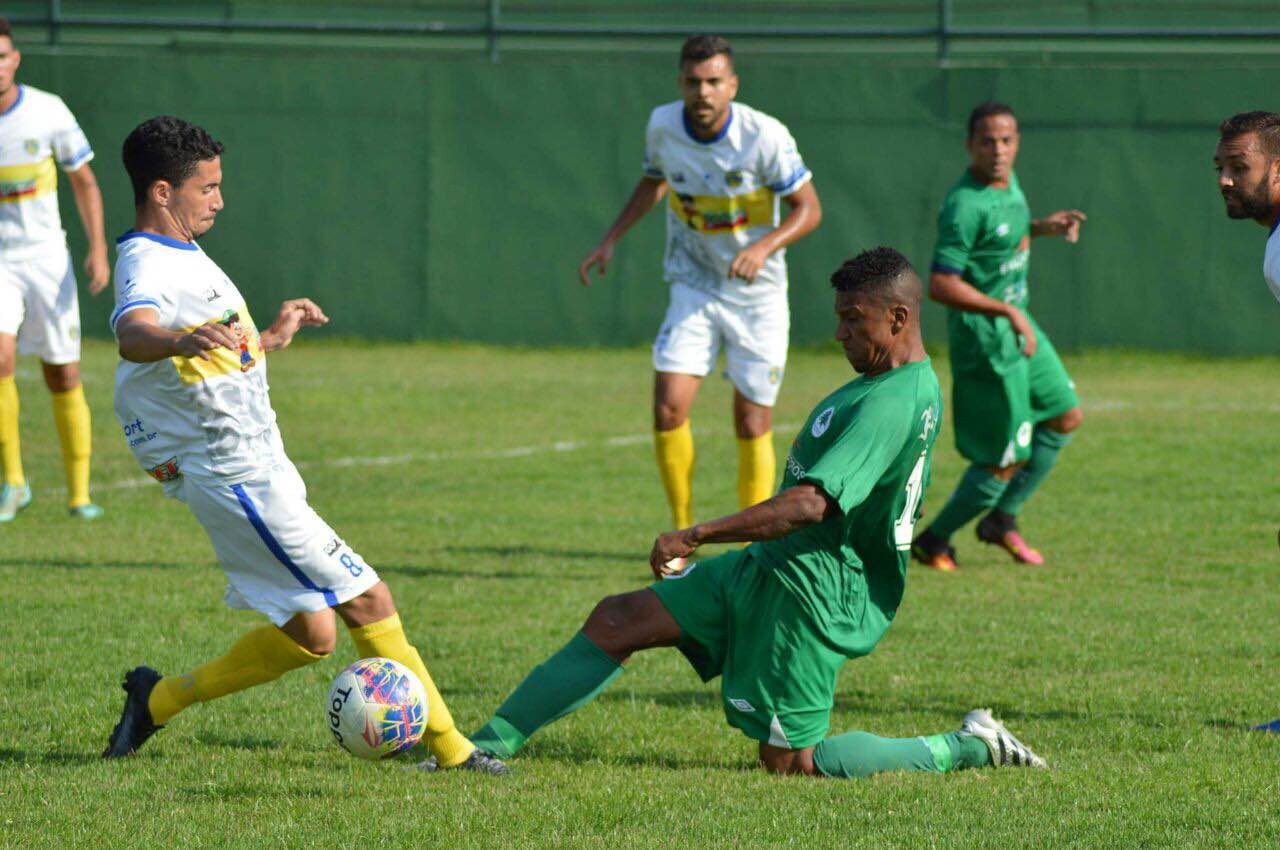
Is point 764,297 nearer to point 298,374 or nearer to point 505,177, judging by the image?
point 298,374

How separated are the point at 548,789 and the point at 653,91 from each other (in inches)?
533

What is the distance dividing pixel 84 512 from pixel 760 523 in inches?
235

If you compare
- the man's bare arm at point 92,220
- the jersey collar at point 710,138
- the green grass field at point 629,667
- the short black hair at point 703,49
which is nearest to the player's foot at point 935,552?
the green grass field at point 629,667

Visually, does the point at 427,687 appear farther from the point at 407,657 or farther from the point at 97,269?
the point at 97,269

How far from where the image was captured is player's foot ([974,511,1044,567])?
8.74 meters

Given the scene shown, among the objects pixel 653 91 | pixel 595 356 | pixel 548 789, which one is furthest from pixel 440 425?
pixel 548 789

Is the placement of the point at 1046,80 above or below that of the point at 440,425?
above

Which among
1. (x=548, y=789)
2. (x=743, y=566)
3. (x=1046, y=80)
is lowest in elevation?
(x=548, y=789)

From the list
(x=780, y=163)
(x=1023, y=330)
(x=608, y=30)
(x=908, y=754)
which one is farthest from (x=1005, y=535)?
(x=608, y=30)

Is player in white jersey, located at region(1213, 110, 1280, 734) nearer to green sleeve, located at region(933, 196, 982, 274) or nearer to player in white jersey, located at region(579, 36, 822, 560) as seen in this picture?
green sleeve, located at region(933, 196, 982, 274)

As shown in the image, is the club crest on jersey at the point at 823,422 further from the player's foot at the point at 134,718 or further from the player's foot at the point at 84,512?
the player's foot at the point at 84,512

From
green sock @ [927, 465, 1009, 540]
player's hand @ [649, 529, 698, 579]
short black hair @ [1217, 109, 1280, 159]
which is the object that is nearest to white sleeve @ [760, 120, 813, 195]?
green sock @ [927, 465, 1009, 540]

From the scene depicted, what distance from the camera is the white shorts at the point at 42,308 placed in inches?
372

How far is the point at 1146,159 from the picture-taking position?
17.2 metres
